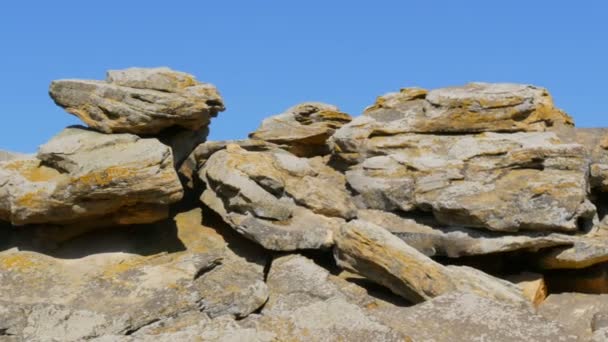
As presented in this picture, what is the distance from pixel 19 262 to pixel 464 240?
12401 millimetres

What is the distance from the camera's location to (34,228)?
19.5m

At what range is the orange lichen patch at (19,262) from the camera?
18094 millimetres

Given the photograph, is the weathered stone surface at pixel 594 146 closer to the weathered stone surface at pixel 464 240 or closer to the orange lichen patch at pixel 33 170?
the weathered stone surface at pixel 464 240

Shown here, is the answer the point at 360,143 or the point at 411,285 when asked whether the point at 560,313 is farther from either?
the point at 360,143

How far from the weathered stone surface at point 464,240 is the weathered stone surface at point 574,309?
148cm

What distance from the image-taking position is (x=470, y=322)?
1298 cm

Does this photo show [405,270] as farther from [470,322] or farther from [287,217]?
[287,217]

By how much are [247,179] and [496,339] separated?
32.3 ft

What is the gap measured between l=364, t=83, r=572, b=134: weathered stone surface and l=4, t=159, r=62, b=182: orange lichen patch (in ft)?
35.1

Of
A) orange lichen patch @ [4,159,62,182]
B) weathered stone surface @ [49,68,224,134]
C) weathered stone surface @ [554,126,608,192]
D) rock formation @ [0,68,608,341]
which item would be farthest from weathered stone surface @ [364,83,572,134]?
orange lichen patch @ [4,159,62,182]

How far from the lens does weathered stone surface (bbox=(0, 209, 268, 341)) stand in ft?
50.9

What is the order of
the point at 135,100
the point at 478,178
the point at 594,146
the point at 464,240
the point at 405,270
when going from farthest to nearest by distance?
1. the point at 594,146
2. the point at 135,100
3. the point at 478,178
4. the point at 464,240
5. the point at 405,270

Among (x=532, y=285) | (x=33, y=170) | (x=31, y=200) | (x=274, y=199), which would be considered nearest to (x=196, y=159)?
(x=274, y=199)

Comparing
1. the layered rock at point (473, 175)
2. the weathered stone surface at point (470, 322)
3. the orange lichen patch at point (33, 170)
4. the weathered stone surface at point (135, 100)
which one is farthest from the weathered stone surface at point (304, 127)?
the weathered stone surface at point (470, 322)
